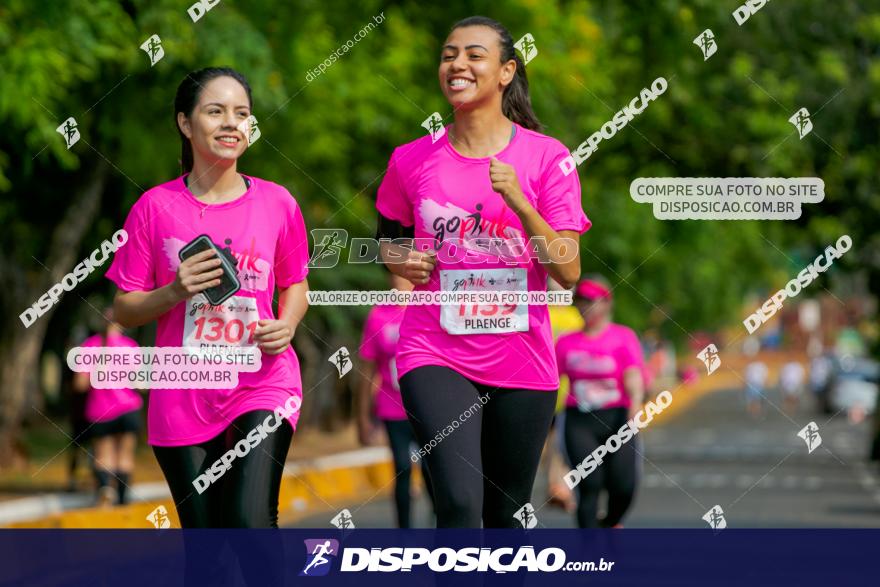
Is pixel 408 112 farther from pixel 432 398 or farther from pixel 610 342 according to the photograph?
pixel 432 398

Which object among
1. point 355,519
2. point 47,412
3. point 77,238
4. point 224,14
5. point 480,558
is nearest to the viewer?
point 480,558

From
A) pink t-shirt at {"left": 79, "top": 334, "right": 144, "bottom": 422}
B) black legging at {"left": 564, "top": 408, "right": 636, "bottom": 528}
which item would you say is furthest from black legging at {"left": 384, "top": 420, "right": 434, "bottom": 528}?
pink t-shirt at {"left": 79, "top": 334, "right": 144, "bottom": 422}

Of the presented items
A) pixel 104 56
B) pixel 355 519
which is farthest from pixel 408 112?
pixel 104 56

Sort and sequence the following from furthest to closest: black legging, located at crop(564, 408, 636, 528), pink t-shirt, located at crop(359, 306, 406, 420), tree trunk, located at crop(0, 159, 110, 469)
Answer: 1. tree trunk, located at crop(0, 159, 110, 469)
2. pink t-shirt, located at crop(359, 306, 406, 420)
3. black legging, located at crop(564, 408, 636, 528)

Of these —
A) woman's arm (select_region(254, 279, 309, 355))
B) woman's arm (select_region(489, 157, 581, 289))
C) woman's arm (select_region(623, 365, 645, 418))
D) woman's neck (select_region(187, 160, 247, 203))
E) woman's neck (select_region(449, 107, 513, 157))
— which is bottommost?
woman's arm (select_region(254, 279, 309, 355))

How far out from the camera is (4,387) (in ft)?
64.7

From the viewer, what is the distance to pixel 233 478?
5.80m

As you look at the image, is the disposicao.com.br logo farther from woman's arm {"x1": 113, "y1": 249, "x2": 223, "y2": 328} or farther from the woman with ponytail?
woman's arm {"x1": 113, "y1": 249, "x2": 223, "y2": 328}

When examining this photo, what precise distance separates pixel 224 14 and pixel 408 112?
682 cm

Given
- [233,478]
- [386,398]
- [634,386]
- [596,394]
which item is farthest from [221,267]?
[386,398]

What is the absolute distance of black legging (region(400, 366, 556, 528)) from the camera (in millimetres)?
5895

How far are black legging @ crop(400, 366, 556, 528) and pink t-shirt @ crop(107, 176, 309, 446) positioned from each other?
41 cm

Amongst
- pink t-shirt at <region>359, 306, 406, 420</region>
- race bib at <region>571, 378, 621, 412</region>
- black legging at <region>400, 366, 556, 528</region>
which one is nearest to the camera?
black legging at <region>400, 366, 556, 528</region>

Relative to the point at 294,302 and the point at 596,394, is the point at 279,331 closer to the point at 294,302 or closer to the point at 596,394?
the point at 294,302
